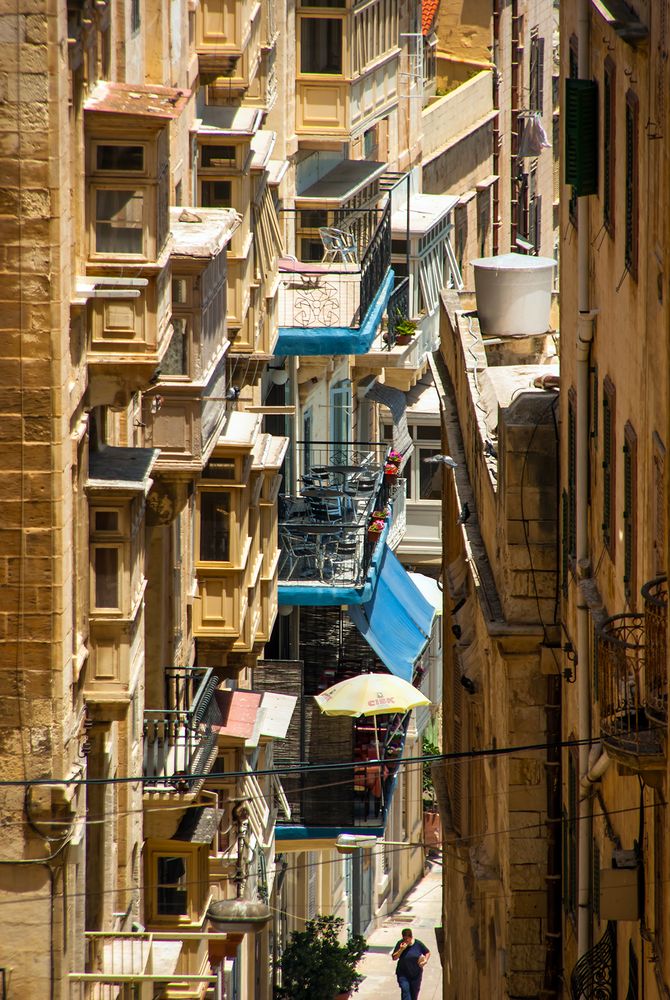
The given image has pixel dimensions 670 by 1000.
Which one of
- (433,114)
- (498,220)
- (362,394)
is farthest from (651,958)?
(498,220)

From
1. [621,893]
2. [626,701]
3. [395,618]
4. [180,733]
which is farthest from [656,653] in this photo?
[395,618]

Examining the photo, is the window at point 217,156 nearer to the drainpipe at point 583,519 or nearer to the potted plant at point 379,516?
the potted plant at point 379,516

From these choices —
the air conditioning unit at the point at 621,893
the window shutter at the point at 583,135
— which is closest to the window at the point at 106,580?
the window shutter at the point at 583,135

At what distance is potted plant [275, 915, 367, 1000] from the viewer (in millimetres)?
34500

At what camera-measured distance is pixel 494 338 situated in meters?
26.3

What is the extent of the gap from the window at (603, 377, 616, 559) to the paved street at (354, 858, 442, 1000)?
2091 cm

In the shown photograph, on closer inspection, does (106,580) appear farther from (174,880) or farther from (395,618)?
(395,618)

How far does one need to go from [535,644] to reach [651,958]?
6.07 metres

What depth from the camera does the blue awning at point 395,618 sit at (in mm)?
36094

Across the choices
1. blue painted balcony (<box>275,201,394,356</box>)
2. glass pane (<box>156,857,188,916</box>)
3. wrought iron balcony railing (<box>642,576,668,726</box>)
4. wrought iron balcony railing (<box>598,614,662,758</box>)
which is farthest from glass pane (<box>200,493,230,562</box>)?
wrought iron balcony railing (<box>642,576,668,726</box>)

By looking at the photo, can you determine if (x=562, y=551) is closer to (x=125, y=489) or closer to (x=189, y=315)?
(x=125, y=489)

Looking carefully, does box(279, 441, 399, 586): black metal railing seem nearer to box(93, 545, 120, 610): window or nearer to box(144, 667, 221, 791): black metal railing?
box(144, 667, 221, 791): black metal railing

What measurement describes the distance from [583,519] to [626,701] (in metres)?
4.92

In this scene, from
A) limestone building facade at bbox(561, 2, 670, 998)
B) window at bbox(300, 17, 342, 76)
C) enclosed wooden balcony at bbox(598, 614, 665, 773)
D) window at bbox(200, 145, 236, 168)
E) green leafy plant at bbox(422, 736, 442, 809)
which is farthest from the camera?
green leafy plant at bbox(422, 736, 442, 809)
